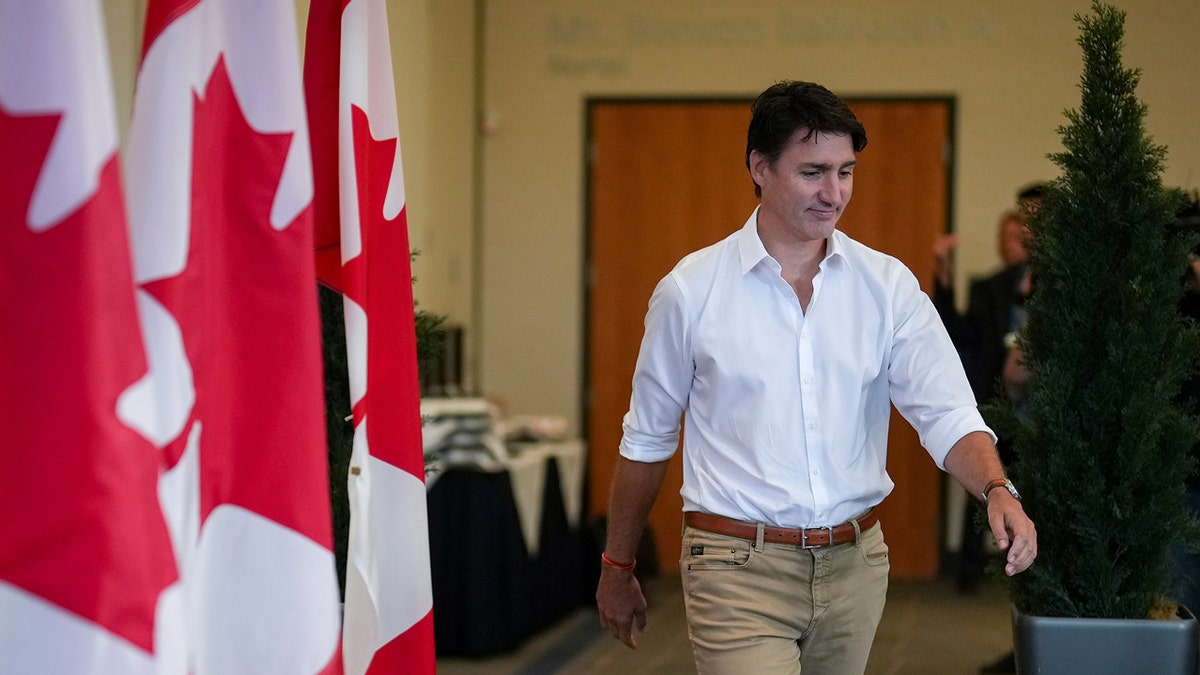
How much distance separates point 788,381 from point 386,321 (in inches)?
27.6

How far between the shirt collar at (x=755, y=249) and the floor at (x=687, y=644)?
2.81 m

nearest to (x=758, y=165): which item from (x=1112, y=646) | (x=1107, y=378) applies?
(x=1107, y=378)

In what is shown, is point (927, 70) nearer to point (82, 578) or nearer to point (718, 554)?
point (718, 554)

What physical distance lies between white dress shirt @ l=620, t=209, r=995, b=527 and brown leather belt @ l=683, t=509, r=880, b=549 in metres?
0.02

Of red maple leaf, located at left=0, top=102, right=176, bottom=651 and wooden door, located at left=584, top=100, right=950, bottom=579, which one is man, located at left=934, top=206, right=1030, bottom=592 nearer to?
wooden door, located at left=584, top=100, right=950, bottom=579

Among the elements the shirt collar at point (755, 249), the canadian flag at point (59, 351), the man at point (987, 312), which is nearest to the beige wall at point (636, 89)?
the man at point (987, 312)

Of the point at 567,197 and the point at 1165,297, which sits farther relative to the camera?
the point at 567,197

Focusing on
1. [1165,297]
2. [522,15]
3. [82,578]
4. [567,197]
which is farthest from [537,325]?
[82,578]

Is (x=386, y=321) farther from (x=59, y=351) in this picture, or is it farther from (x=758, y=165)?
(x=59, y=351)

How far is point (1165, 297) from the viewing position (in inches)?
112

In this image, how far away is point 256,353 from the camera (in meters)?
1.87

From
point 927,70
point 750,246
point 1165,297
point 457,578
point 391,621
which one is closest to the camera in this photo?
point 391,621

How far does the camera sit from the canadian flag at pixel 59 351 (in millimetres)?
1480

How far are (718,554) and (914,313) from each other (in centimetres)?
57
